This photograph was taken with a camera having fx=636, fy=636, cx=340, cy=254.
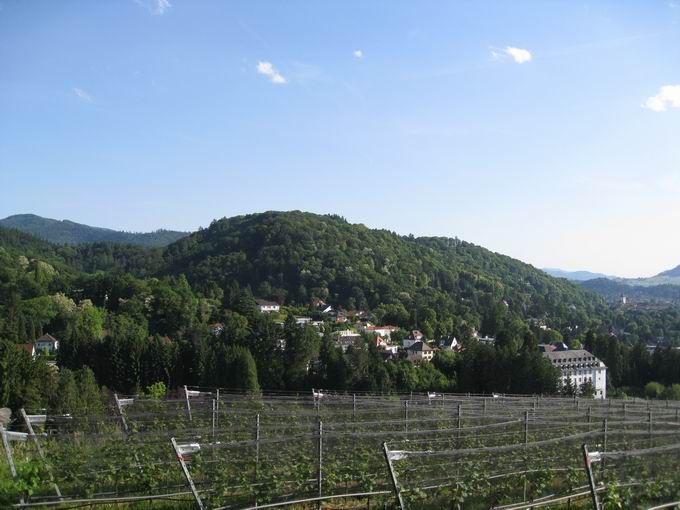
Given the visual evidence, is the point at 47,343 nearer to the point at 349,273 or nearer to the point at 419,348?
the point at 419,348

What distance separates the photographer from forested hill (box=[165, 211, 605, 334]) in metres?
116

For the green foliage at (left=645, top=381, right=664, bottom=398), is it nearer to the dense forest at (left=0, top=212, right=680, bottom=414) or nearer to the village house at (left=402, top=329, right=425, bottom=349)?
the dense forest at (left=0, top=212, right=680, bottom=414)

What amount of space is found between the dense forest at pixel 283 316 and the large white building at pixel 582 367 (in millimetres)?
1237

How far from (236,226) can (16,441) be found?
163m

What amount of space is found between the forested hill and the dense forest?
0.45m

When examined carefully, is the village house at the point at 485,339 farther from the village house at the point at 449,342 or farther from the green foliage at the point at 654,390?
the green foliage at the point at 654,390

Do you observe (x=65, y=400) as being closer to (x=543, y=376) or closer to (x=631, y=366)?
(x=543, y=376)

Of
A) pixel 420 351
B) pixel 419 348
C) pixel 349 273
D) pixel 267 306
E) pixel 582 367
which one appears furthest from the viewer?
pixel 349 273

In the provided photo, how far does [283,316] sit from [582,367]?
1856 inches

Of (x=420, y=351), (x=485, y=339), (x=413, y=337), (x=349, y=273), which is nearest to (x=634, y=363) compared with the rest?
(x=420, y=351)

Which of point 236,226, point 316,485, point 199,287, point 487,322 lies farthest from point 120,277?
point 316,485

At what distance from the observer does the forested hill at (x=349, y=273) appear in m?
116

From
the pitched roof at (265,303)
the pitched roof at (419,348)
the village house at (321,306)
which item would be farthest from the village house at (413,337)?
the pitched roof at (265,303)

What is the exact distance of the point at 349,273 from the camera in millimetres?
123812
